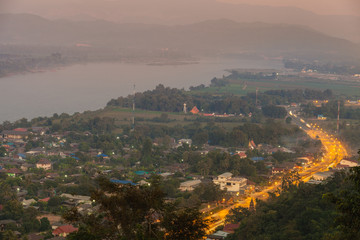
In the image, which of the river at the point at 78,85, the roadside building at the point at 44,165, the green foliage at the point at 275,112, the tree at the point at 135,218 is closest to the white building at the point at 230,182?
the roadside building at the point at 44,165

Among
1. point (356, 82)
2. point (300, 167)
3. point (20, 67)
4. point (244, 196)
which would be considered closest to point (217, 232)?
point (244, 196)

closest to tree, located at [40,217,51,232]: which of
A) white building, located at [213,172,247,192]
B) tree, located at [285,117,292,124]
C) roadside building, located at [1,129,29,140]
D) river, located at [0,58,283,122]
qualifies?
white building, located at [213,172,247,192]

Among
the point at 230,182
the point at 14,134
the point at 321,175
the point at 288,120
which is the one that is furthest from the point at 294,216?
the point at 288,120

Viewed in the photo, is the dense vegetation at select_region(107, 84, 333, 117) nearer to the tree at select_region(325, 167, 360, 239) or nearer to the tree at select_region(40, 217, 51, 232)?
the tree at select_region(40, 217, 51, 232)

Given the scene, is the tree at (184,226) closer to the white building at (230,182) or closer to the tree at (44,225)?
the tree at (44,225)

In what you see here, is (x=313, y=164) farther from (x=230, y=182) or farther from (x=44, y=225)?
(x=44, y=225)

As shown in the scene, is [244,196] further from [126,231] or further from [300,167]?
[126,231]
